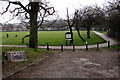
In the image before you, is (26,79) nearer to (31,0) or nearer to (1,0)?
(1,0)

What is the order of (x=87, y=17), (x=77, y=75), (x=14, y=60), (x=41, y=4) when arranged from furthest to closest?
(x=87, y=17) < (x=41, y=4) < (x=14, y=60) < (x=77, y=75)

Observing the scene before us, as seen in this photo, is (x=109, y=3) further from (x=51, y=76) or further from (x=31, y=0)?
(x=51, y=76)

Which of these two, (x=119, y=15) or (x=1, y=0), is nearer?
(x=1, y=0)

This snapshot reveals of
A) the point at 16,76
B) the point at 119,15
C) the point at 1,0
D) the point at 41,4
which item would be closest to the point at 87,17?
the point at 119,15

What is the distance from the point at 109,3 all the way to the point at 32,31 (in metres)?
12.1

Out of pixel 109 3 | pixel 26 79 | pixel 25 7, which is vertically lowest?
pixel 26 79

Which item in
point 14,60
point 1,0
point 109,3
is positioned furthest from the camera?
point 109,3

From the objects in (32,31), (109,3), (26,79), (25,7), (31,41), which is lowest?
(26,79)

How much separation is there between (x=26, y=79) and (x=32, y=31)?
9.46 meters

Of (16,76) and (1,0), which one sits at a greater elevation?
(1,0)

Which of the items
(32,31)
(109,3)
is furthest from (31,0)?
(109,3)

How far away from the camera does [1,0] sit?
42.8 feet

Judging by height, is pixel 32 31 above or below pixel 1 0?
below

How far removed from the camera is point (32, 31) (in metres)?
15.4
